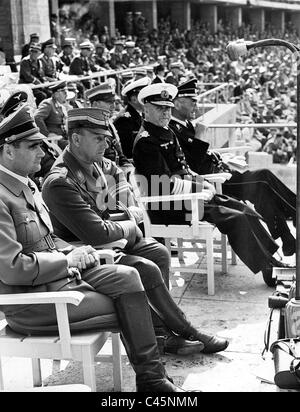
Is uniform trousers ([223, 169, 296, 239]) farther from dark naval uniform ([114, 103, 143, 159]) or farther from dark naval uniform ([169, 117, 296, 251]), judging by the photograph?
dark naval uniform ([114, 103, 143, 159])

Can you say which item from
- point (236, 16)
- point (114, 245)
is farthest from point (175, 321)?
point (236, 16)

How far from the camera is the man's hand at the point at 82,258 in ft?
9.13

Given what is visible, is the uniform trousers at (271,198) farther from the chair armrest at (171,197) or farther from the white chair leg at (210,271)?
the chair armrest at (171,197)

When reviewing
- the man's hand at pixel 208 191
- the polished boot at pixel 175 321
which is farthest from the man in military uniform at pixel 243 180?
→ the polished boot at pixel 175 321

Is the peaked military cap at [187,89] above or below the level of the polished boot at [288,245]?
above

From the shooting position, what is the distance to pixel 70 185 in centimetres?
314

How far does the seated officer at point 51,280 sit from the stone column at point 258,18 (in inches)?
1855

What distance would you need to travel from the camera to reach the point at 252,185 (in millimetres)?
5082

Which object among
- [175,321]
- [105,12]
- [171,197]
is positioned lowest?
[175,321]

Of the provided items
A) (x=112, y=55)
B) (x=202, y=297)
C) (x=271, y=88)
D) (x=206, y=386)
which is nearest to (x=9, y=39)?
(x=112, y=55)

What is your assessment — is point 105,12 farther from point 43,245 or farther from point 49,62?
point 43,245

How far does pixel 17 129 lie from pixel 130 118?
3.15 metres

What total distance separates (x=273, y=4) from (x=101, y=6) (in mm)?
21235
